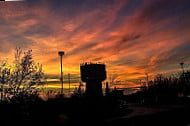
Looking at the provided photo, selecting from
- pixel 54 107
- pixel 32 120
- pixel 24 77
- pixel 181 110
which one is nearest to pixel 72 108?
pixel 54 107

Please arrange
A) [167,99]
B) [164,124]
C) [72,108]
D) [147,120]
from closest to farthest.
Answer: [147,120]
[164,124]
[72,108]
[167,99]

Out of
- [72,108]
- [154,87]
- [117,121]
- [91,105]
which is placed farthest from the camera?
[154,87]

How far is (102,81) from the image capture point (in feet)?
143

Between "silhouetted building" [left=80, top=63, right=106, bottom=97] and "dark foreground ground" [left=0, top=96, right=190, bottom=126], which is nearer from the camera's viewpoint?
"dark foreground ground" [left=0, top=96, right=190, bottom=126]

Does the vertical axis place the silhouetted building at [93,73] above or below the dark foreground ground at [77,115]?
above

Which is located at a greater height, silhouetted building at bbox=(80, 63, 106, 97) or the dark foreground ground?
silhouetted building at bbox=(80, 63, 106, 97)

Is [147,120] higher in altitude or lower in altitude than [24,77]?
lower

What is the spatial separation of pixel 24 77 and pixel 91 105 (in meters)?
5.27

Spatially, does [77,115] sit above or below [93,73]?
below

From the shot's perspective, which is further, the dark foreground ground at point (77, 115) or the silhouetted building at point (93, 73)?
the silhouetted building at point (93, 73)

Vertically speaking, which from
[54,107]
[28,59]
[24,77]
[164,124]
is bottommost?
[164,124]

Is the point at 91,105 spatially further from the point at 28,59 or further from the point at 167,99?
the point at 167,99

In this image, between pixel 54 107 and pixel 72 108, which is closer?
pixel 54 107

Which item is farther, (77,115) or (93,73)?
(93,73)
